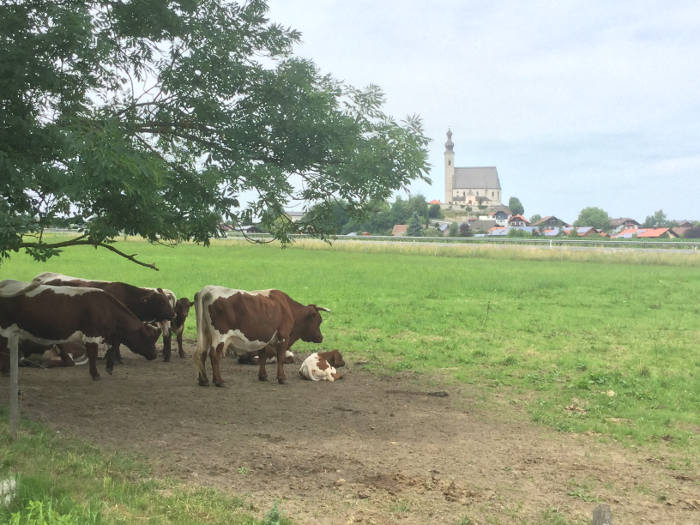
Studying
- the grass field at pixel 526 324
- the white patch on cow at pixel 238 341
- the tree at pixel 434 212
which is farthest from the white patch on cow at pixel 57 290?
the tree at pixel 434 212

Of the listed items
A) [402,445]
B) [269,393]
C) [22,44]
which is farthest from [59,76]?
[402,445]

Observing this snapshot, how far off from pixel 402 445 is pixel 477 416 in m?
2.11

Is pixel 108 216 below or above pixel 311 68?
below

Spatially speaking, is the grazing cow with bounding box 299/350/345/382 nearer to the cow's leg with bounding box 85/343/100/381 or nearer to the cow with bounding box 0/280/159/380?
the cow with bounding box 0/280/159/380

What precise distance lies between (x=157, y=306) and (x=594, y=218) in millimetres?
155802

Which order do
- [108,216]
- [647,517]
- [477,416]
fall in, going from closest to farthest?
[647,517], [108,216], [477,416]

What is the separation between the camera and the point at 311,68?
1141 centimetres

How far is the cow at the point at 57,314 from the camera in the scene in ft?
34.9

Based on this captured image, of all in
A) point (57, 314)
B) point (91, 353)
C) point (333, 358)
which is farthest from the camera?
point (333, 358)

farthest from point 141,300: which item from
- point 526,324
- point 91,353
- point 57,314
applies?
point 526,324

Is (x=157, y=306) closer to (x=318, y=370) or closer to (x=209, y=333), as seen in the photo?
(x=209, y=333)

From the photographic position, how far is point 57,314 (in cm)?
1081

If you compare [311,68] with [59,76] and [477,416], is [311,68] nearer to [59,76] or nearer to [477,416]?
[59,76]

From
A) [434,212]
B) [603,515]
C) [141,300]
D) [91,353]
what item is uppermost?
[434,212]
